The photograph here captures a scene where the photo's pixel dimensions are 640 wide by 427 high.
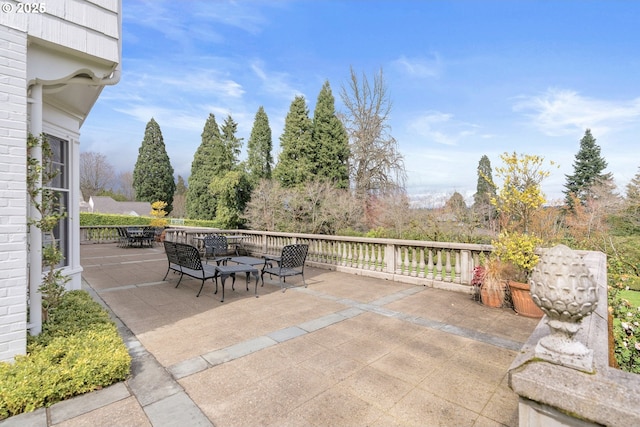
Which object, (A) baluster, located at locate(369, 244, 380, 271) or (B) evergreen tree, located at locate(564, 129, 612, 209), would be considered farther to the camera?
(B) evergreen tree, located at locate(564, 129, 612, 209)

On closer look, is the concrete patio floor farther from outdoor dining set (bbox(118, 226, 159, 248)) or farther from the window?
outdoor dining set (bbox(118, 226, 159, 248))

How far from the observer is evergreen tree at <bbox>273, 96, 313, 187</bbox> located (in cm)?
2414

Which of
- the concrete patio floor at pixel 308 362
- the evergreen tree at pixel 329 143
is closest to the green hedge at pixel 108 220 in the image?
the evergreen tree at pixel 329 143

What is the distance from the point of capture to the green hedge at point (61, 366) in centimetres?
241

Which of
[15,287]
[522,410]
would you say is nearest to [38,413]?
[15,287]

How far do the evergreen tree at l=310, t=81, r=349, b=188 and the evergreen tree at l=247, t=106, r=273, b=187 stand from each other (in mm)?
5693

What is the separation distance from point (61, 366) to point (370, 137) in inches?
868

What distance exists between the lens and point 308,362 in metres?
3.27

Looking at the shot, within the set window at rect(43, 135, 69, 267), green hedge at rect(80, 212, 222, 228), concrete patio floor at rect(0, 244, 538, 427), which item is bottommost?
concrete patio floor at rect(0, 244, 538, 427)

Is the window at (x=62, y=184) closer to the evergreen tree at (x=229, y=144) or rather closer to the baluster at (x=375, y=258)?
the baluster at (x=375, y=258)

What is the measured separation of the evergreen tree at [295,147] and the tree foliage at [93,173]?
41.6m

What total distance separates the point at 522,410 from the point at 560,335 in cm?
44

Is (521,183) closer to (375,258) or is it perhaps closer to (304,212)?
(375,258)

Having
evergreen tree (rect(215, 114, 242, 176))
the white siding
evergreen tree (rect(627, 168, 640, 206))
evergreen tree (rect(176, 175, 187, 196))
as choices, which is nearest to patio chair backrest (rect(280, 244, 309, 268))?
the white siding
